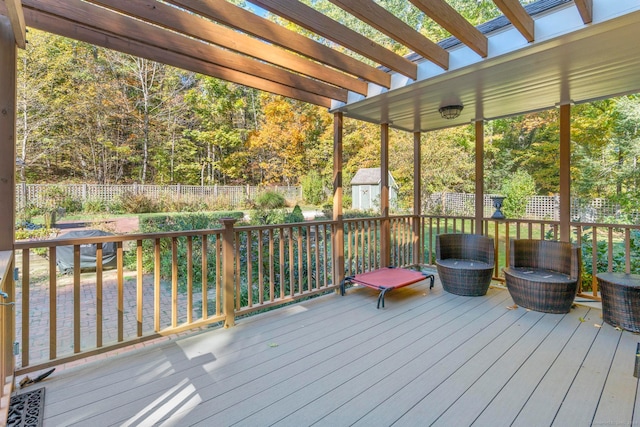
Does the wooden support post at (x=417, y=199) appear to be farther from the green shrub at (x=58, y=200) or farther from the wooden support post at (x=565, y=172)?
the green shrub at (x=58, y=200)

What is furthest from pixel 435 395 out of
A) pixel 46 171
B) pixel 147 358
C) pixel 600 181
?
pixel 46 171

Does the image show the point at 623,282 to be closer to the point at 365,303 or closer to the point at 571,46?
the point at 571,46

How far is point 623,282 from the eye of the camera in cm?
296

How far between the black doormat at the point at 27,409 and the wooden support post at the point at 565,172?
530 cm

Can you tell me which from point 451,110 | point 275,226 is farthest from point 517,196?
point 275,226

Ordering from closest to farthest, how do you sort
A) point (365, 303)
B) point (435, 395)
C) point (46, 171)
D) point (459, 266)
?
point (435, 395) < point (365, 303) < point (459, 266) < point (46, 171)

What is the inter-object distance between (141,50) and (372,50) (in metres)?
1.94

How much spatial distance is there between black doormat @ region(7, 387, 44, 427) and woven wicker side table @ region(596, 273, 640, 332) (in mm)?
4600

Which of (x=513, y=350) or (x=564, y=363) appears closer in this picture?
(x=564, y=363)

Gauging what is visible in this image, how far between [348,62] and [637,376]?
3.36 metres

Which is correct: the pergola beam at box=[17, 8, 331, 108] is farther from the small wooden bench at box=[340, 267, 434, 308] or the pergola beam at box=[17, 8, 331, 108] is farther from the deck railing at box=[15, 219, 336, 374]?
the small wooden bench at box=[340, 267, 434, 308]

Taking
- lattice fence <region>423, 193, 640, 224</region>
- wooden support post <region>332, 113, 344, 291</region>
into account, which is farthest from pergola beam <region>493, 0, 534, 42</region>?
lattice fence <region>423, 193, 640, 224</region>

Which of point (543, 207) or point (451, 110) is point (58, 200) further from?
point (543, 207)

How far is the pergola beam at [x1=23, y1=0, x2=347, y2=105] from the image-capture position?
2002 mm
